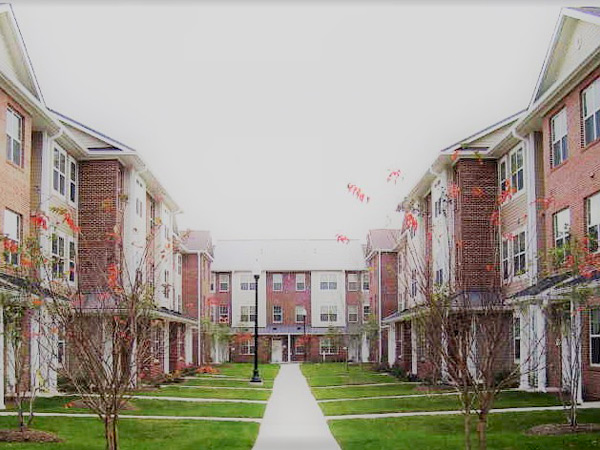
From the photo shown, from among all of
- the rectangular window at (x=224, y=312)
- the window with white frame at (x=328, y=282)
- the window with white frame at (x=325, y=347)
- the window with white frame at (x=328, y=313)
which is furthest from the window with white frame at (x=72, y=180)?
the window with white frame at (x=328, y=313)

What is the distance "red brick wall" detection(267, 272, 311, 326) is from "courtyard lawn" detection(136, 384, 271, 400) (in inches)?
1258

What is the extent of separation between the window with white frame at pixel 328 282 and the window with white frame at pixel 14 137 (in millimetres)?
40152

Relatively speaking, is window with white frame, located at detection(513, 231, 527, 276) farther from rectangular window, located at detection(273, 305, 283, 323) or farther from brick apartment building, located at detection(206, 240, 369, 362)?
rectangular window, located at detection(273, 305, 283, 323)

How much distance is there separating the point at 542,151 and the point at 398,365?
14729 millimetres

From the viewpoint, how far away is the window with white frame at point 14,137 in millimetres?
19000

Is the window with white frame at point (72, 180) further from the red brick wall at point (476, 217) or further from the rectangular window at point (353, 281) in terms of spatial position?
the rectangular window at point (353, 281)

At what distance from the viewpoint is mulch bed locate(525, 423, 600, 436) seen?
1362 centimetres

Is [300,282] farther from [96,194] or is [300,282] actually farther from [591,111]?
[591,111]

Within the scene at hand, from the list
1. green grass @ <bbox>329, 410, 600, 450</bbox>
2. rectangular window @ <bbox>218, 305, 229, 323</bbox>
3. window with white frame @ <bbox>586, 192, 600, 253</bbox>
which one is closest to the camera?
green grass @ <bbox>329, 410, 600, 450</bbox>

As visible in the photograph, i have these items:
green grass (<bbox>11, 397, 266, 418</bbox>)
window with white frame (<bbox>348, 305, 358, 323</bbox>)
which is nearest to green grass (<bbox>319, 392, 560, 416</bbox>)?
green grass (<bbox>11, 397, 266, 418</bbox>)

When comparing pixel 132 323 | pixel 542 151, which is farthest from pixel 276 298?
pixel 132 323

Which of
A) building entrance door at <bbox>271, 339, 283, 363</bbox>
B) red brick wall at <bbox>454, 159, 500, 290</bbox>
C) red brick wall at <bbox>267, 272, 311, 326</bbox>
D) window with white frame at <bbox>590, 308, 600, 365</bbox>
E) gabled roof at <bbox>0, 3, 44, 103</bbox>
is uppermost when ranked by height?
gabled roof at <bbox>0, 3, 44, 103</bbox>

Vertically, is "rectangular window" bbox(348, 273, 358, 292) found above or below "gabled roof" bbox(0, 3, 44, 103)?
below

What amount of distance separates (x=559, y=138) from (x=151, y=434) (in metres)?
11.2
